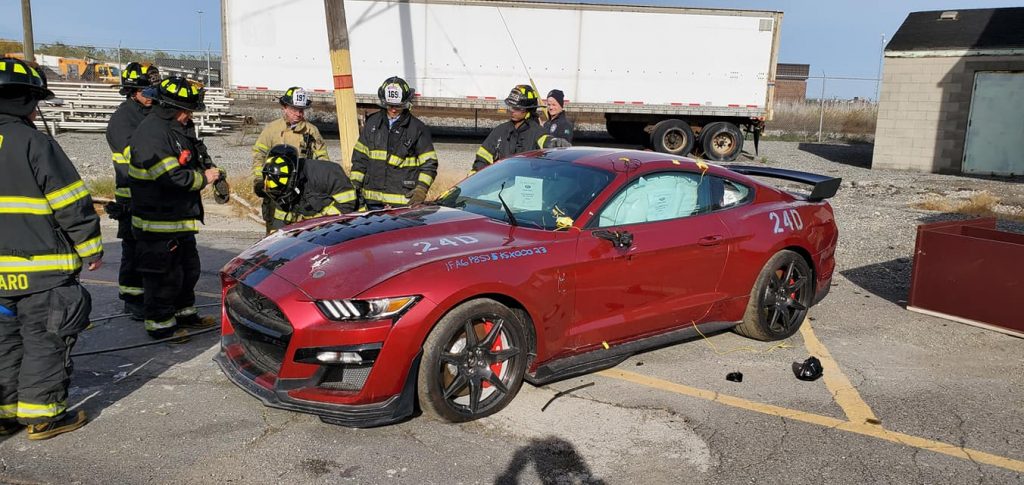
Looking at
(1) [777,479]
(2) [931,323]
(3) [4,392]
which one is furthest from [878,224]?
(3) [4,392]

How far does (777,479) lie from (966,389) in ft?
7.26

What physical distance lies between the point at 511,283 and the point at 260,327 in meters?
1.36

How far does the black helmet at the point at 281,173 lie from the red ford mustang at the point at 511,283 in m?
0.81

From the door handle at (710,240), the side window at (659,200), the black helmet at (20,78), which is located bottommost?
the door handle at (710,240)

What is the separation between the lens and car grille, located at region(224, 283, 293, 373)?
405 cm

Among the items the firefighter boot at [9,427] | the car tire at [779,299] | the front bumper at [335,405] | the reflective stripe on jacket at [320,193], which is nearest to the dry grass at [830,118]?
the car tire at [779,299]

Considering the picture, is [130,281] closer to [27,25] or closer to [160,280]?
[160,280]

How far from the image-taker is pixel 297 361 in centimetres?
395

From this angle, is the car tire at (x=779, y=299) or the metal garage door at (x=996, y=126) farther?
the metal garage door at (x=996, y=126)

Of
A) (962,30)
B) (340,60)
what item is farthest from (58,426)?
(962,30)

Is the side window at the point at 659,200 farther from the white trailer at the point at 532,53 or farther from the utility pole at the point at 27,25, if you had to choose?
the utility pole at the point at 27,25

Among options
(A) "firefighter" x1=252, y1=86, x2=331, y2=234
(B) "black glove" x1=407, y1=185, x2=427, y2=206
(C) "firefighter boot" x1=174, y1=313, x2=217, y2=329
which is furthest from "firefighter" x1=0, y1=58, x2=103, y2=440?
(B) "black glove" x1=407, y1=185, x2=427, y2=206

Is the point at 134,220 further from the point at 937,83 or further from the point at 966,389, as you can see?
the point at 937,83

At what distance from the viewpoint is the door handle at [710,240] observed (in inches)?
214
